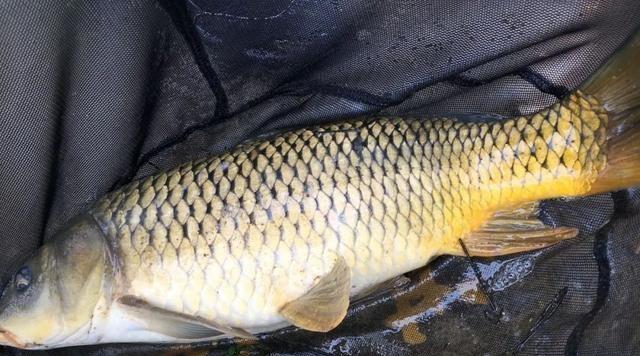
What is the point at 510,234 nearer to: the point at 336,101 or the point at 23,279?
the point at 336,101

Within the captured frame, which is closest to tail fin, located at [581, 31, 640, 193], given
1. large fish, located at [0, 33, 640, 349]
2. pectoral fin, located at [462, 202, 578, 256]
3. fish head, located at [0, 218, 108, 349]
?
large fish, located at [0, 33, 640, 349]

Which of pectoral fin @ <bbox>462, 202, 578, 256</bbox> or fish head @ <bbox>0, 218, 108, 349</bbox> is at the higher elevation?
fish head @ <bbox>0, 218, 108, 349</bbox>

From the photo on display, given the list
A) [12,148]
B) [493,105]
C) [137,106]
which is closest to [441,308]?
[493,105]

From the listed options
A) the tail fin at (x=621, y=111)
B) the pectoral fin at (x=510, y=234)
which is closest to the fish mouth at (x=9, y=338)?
the pectoral fin at (x=510, y=234)

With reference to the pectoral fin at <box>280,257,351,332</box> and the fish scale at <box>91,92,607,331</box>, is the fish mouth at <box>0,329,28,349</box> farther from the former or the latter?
the pectoral fin at <box>280,257,351,332</box>

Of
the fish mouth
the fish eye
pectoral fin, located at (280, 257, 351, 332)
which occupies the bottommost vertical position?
pectoral fin, located at (280, 257, 351, 332)

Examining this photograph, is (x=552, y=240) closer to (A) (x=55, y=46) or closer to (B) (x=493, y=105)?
(B) (x=493, y=105)
